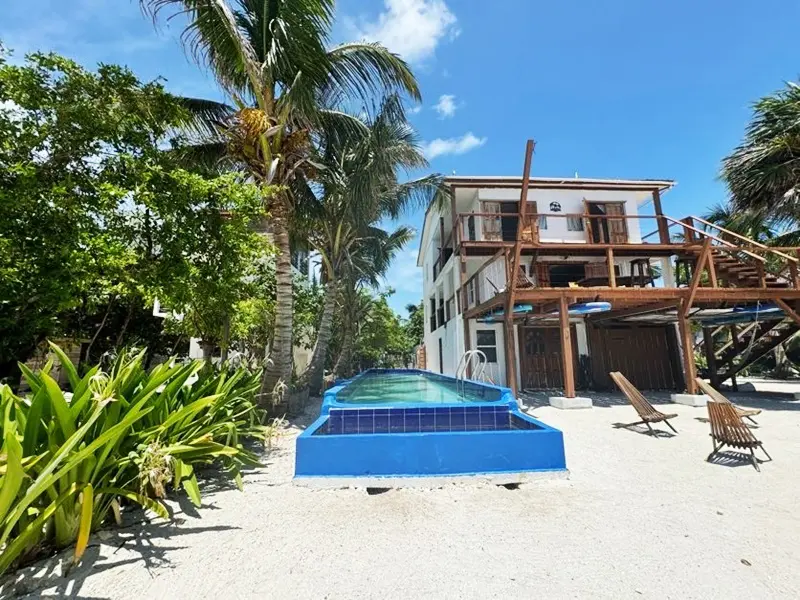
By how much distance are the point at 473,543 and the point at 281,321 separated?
682cm

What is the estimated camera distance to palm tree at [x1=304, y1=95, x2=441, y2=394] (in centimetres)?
1105

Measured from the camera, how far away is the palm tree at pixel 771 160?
10.8 m

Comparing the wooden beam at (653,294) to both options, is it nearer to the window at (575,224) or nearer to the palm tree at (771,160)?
the palm tree at (771,160)

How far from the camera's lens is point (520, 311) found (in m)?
12.6

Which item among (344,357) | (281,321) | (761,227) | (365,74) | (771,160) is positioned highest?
(365,74)

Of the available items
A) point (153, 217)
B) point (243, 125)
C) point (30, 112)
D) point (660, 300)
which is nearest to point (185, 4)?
point (243, 125)

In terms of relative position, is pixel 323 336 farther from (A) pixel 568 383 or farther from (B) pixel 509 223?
(B) pixel 509 223

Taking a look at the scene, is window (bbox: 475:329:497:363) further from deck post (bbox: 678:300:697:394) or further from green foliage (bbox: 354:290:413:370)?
green foliage (bbox: 354:290:413:370)

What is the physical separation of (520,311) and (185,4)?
11.6m

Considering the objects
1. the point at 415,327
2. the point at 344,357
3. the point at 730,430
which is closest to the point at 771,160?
the point at 730,430

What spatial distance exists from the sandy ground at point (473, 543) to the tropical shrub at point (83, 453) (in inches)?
12.4

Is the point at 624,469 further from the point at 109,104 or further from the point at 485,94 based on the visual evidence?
the point at 485,94

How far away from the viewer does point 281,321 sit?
8930 millimetres

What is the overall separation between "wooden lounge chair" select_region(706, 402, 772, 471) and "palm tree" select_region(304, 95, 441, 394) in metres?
9.33
